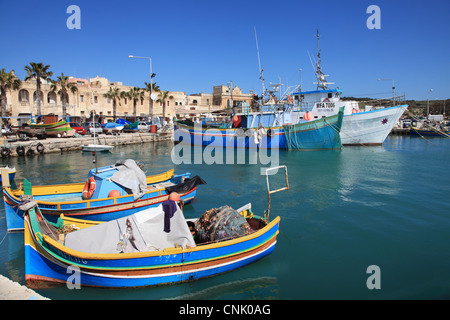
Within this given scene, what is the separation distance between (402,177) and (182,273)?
18.1m

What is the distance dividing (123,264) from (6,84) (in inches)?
1768

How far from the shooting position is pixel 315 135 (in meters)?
33.5

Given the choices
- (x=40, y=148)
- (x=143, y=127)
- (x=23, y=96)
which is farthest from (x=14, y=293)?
(x=143, y=127)

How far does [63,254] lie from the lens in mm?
7301

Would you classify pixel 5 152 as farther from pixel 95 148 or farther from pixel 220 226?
pixel 220 226

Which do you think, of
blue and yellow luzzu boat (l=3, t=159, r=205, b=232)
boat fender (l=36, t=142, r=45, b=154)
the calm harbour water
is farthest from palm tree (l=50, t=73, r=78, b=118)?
blue and yellow luzzu boat (l=3, t=159, r=205, b=232)

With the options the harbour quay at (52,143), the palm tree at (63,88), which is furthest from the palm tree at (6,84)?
the harbour quay at (52,143)

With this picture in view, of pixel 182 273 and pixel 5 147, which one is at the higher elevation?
pixel 5 147

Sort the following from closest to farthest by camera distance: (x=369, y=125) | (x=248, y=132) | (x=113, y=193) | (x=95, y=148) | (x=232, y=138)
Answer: (x=113, y=193), (x=95, y=148), (x=369, y=125), (x=248, y=132), (x=232, y=138)
